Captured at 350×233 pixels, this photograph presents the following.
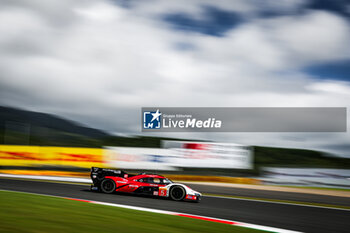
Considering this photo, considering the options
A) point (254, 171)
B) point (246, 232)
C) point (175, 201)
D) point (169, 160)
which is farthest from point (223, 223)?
point (169, 160)

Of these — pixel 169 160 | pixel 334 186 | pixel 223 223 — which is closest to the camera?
pixel 223 223

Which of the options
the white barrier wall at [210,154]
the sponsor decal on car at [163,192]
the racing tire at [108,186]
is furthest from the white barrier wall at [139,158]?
the sponsor decal on car at [163,192]

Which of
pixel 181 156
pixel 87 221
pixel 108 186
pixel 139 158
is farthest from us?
pixel 139 158

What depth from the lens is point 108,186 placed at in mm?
11680

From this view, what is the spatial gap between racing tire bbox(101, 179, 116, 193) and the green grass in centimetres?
385

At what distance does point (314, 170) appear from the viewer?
64.1ft

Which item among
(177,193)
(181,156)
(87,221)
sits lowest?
(177,193)

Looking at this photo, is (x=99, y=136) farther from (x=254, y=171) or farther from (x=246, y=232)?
(x=246, y=232)

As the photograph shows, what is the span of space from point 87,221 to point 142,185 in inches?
214

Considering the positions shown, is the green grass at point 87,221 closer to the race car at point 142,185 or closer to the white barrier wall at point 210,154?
the race car at point 142,185

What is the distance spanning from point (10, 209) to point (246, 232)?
183 inches

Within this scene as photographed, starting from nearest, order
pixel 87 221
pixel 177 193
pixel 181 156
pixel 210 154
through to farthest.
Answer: pixel 87 221, pixel 177 193, pixel 210 154, pixel 181 156

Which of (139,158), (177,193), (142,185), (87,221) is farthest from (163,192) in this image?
(139,158)

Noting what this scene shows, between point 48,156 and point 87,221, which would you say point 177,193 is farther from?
point 48,156
